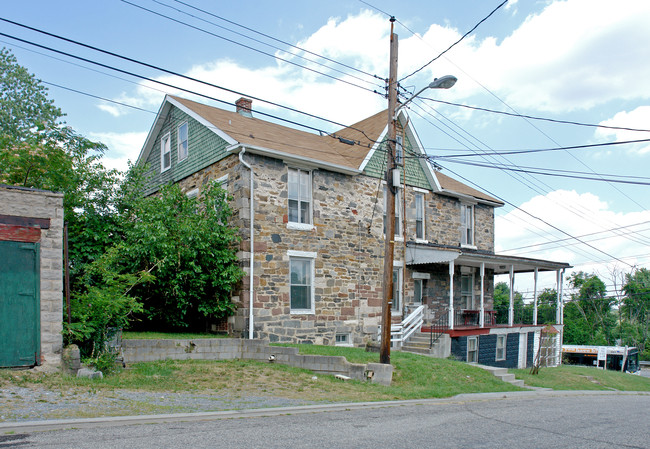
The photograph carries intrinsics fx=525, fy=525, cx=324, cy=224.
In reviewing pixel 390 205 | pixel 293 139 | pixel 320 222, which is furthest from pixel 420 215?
pixel 390 205

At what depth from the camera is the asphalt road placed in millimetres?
6598

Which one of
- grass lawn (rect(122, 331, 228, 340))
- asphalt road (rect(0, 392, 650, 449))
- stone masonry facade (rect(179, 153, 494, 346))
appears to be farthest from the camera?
stone masonry facade (rect(179, 153, 494, 346))

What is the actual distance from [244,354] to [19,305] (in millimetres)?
6404

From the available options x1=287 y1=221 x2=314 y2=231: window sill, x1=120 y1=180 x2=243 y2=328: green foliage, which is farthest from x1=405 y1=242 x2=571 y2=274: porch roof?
x1=120 y1=180 x2=243 y2=328: green foliage

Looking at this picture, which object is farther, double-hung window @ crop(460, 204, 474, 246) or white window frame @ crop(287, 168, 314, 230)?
double-hung window @ crop(460, 204, 474, 246)

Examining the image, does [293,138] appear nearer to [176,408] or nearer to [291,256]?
[291,256]

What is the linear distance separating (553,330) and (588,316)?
3999 cm

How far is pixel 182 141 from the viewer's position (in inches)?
795

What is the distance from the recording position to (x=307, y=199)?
18047mm

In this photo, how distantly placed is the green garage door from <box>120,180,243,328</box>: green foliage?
405 centimetres

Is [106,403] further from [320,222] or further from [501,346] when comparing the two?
[501,346]

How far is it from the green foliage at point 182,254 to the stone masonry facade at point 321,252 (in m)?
0.53

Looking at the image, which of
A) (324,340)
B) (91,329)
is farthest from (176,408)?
(324,340)

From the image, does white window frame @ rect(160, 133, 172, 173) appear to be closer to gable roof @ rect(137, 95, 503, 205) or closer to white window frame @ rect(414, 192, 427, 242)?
gable roof @ rect(137, 95, 503, 205)
